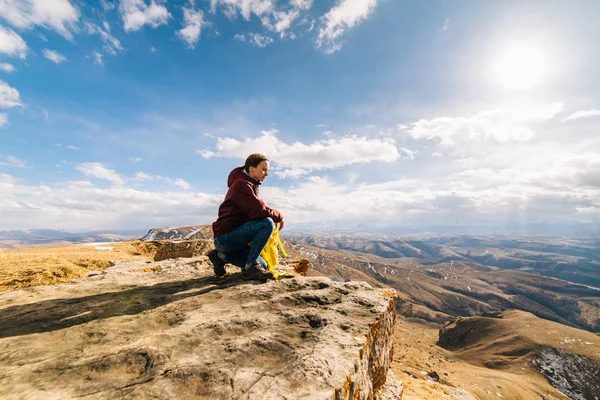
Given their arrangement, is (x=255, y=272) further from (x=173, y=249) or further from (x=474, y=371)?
(x=474, y=371)

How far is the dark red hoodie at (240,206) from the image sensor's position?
7.56m

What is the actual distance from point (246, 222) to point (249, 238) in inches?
20.1

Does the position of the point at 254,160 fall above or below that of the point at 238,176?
above

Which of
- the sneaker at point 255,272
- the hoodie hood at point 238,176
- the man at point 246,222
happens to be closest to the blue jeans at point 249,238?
the man at point 246,222

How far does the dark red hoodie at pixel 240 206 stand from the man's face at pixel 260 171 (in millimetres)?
147

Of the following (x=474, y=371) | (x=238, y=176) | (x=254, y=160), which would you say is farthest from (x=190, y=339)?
(x=474, y=371)

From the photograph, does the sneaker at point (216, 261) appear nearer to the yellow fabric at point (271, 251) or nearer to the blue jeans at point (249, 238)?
the blue jeans at point (249, 238)

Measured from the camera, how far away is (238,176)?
8164 millimetres

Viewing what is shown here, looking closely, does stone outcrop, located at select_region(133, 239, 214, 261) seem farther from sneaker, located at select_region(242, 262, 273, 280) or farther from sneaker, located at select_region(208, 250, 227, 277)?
sneaker, located at select_region(242, 262, 273, 280)

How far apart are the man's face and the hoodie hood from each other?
0.48 feet

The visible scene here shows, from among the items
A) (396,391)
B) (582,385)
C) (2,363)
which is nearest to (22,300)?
(2,363)

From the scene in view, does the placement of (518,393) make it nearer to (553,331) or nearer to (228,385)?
(553,331)

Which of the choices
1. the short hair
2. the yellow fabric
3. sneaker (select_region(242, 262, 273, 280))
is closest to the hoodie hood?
the short hair

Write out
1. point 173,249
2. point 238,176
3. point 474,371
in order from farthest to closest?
point 474,371 < point 173,249 < point 238,176
